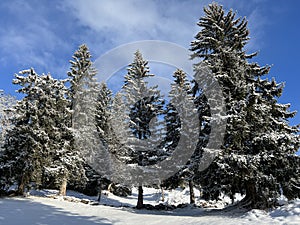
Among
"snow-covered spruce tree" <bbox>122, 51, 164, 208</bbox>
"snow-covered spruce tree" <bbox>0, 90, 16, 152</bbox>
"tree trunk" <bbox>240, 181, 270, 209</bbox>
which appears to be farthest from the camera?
"snow-covered spruce tree" <bbox>0, 90, 16, 152</bbox>

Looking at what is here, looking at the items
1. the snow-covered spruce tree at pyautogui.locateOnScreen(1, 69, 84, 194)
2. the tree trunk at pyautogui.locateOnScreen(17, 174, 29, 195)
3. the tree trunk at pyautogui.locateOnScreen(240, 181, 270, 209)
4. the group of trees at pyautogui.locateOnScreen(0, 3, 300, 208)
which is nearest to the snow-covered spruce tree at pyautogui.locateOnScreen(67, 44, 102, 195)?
the group of trees at pyautogui.locateOnScreen(0, 3, 300, 208)

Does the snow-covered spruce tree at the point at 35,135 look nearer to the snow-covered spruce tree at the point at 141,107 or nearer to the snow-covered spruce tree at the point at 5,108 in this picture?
the snow-covered spruce tree at the point at 141,107

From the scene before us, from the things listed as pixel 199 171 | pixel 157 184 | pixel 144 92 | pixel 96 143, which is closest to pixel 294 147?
pixel 199 171

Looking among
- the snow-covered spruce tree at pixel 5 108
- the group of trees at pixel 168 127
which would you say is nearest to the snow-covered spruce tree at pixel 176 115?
the group of trees at pixel 168 127

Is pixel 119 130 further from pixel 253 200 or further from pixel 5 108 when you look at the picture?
pixel 253 200

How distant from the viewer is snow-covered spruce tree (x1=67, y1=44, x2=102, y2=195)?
22.1m

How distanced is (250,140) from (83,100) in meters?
16.6

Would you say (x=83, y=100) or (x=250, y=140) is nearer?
(x=250, y=140)

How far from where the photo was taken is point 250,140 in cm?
1179

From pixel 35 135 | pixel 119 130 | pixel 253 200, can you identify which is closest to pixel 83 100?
pixel 119 130

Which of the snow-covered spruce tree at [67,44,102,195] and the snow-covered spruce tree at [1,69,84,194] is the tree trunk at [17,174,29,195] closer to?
the snow-covered spruce tree at [1,69,84,194]

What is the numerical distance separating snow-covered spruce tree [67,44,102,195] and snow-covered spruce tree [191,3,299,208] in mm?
12890

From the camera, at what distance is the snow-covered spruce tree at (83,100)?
22.1 m

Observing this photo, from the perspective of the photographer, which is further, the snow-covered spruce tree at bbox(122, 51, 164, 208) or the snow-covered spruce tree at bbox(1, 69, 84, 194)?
the snow-covered spruce tree at bbox(122, 51, 164, 208)
